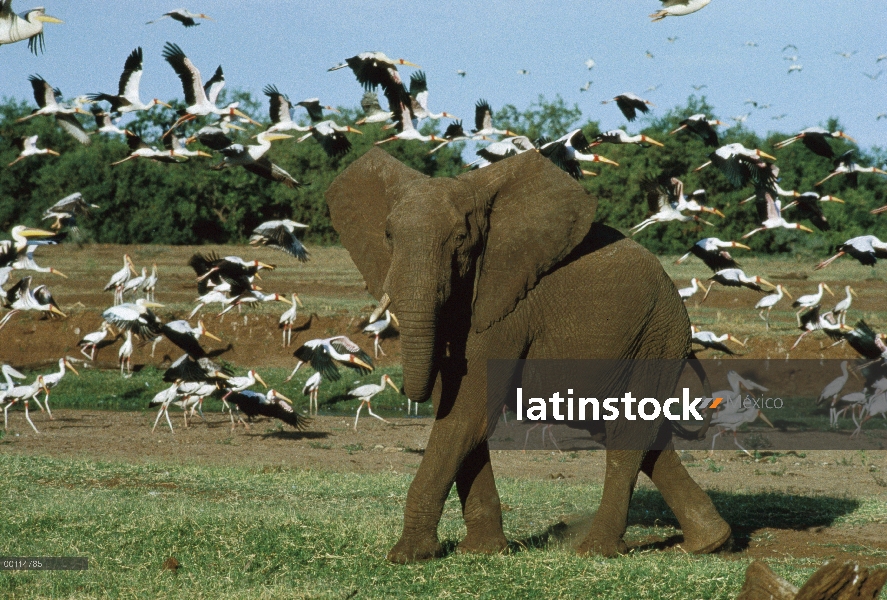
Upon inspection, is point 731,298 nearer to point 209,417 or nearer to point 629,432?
point 209,417

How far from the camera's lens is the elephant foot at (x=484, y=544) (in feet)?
23.4

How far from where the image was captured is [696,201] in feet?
65.3

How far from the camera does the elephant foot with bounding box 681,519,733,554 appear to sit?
770cm

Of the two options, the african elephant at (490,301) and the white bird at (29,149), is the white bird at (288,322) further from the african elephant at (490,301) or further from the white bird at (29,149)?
the african elephant at (490,301)

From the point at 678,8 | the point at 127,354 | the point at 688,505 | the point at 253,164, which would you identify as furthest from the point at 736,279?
the point at 688,505

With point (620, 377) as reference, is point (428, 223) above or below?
above

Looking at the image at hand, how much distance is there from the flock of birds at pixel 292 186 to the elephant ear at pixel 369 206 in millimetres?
6164

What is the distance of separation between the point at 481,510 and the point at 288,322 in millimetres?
14879

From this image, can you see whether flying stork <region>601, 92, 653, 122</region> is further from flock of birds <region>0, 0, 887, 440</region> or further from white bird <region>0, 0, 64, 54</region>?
white bird <region>0, 0, 64, 54</region>

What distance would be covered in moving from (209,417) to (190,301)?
353 inches

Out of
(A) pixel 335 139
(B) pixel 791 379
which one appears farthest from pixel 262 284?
(B) pixel 791 379

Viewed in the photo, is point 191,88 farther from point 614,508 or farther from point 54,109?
point 614,508

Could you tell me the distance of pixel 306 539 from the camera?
719 centimetres

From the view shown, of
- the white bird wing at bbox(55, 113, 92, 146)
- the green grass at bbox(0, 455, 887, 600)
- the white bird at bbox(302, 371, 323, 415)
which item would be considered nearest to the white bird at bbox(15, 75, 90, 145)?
the white bird wing at bbox(55, 113, 92, 146)
